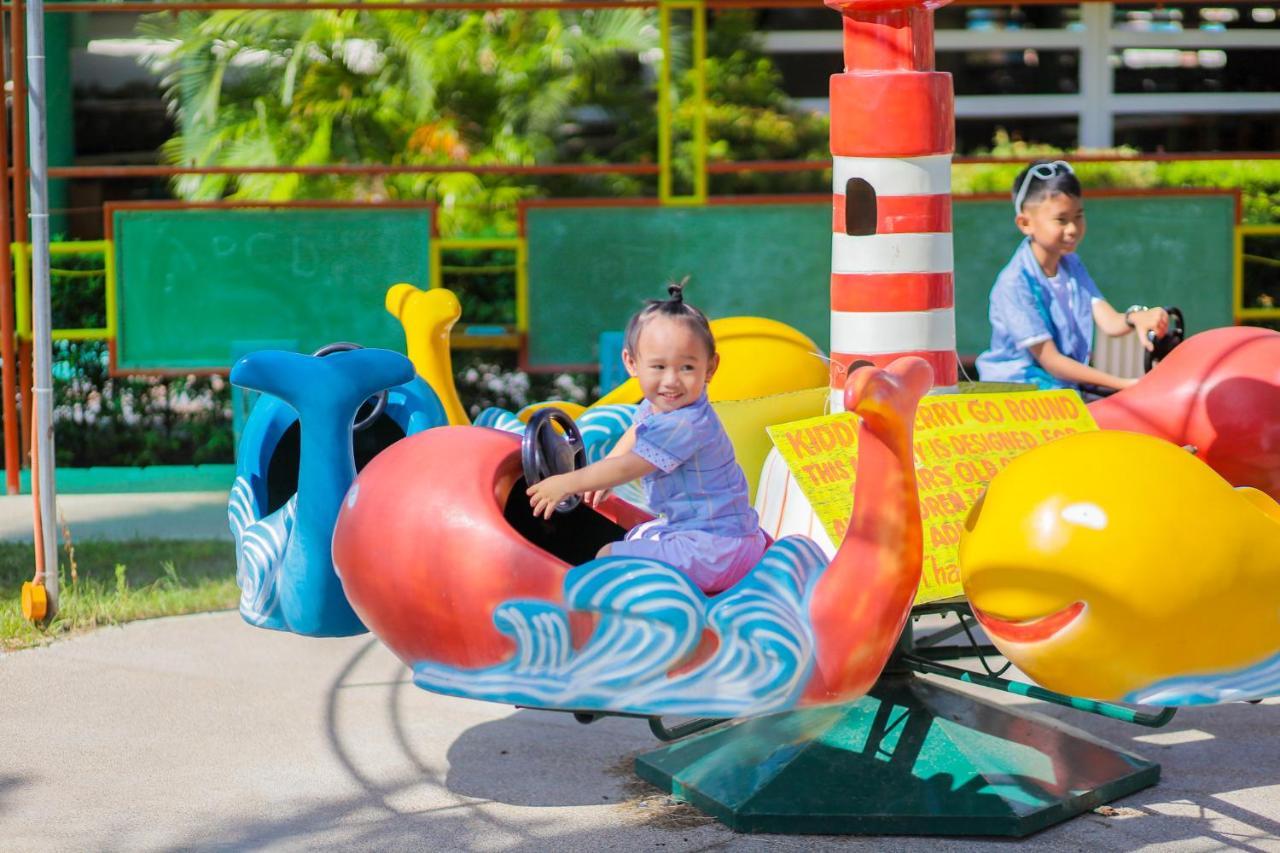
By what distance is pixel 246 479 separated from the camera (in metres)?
4.23

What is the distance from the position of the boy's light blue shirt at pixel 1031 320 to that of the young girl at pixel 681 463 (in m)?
1.59

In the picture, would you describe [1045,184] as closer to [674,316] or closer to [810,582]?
[674,316]

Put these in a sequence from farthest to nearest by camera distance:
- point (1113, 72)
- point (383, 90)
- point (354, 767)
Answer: point (1113, 72)
point (383, 90)
point (354, 767)

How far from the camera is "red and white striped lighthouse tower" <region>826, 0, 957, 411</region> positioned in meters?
4.24

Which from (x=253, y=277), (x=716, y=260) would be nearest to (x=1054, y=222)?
(x=716, y=260)

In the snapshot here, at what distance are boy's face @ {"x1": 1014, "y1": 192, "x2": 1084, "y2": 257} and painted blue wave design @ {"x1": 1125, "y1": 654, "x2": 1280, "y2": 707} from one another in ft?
5.70

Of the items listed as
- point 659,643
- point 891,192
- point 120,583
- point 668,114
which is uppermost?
point 668,114

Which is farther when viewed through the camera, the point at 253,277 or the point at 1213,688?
the point at 253,277

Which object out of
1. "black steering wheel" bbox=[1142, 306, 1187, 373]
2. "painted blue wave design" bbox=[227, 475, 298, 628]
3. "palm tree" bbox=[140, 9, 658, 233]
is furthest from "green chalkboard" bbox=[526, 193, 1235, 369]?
"painted blue wave design" bbox=[227, 475, 298, 628]

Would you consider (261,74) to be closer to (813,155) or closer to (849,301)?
(813,155)

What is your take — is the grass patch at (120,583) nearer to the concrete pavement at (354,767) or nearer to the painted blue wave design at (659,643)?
the concrete pavement at (354,767)

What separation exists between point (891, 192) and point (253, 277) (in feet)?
14.2

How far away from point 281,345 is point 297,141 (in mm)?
4443

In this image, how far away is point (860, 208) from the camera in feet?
14.5
